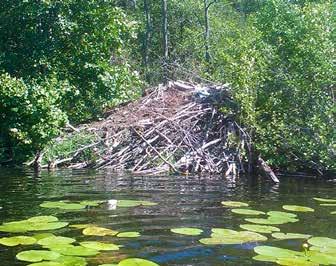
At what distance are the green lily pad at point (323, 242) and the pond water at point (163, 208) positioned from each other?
0.41ft

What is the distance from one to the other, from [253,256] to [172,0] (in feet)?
85.6

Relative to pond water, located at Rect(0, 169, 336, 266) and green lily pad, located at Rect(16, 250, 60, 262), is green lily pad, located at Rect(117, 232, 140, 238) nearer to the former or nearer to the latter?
pond water, located at Rect(0, 169, 336, 266)

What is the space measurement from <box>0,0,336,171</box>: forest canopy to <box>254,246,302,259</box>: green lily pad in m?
7.26

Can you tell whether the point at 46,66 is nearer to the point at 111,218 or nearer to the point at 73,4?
the point at 73,4

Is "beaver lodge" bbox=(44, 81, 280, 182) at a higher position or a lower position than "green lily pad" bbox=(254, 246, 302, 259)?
higher

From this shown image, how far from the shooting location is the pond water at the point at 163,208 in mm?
5047

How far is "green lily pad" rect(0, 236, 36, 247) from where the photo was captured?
5044 millimetres

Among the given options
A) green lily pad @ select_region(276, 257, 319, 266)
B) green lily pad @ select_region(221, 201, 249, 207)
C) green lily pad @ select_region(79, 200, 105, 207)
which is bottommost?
green lily pad @ select_region(276, 257, 319, 266)

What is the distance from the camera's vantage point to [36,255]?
4.52 m

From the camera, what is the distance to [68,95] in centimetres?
1550

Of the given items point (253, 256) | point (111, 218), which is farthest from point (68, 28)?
point (253, 256)

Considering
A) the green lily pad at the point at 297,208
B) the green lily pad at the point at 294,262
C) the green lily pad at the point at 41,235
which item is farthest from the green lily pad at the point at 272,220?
the green lily pad at the point at 41,235

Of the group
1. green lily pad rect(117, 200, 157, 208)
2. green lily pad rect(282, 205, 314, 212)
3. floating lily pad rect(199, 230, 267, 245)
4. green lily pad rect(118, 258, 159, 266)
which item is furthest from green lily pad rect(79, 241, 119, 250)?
green lily pad rect(282, 205, 314, 212)

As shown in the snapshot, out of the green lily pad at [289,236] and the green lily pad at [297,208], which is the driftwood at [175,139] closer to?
the green lily pad at [297,208]
